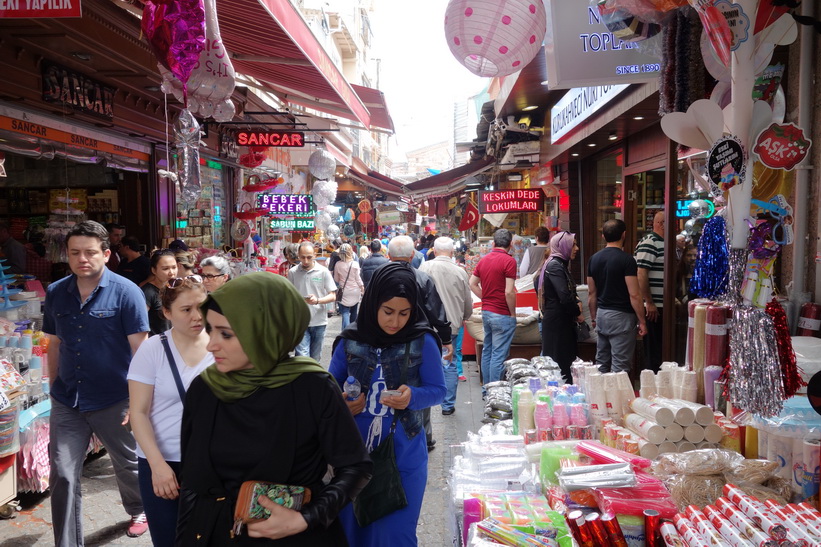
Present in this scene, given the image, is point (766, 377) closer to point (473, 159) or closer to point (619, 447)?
point (619, 447)

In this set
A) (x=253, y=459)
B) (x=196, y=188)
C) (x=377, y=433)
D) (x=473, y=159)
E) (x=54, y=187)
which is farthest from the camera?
(x=473, y=159)

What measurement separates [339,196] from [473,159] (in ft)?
43.7

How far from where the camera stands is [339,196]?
33.3 meters

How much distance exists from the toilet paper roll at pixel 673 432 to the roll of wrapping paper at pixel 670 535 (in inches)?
29.0

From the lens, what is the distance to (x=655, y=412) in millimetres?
2963

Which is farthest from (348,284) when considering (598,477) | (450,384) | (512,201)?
(598,477)

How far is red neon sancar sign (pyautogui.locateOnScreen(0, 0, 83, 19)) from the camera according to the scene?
138 inches

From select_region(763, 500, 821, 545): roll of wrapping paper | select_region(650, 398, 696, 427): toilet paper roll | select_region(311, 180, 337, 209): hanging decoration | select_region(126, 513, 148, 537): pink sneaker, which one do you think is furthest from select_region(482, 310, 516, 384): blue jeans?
select_region(311, 180, 337, 209): hanging decoration

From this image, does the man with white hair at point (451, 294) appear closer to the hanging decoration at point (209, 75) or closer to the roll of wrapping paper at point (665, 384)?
the hanging decoration at point (209, 75)

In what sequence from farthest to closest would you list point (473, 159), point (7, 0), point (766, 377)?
point (473, 159) < point (7, 0) < point (766, 377)

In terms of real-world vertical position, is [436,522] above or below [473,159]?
below

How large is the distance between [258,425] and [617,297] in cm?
482

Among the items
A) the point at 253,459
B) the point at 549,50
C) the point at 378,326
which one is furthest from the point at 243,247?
the point at 253,459

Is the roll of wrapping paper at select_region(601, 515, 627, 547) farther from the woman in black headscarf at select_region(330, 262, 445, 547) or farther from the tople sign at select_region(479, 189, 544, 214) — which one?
the tople sign at select_region(479, 189, 544, 214)
